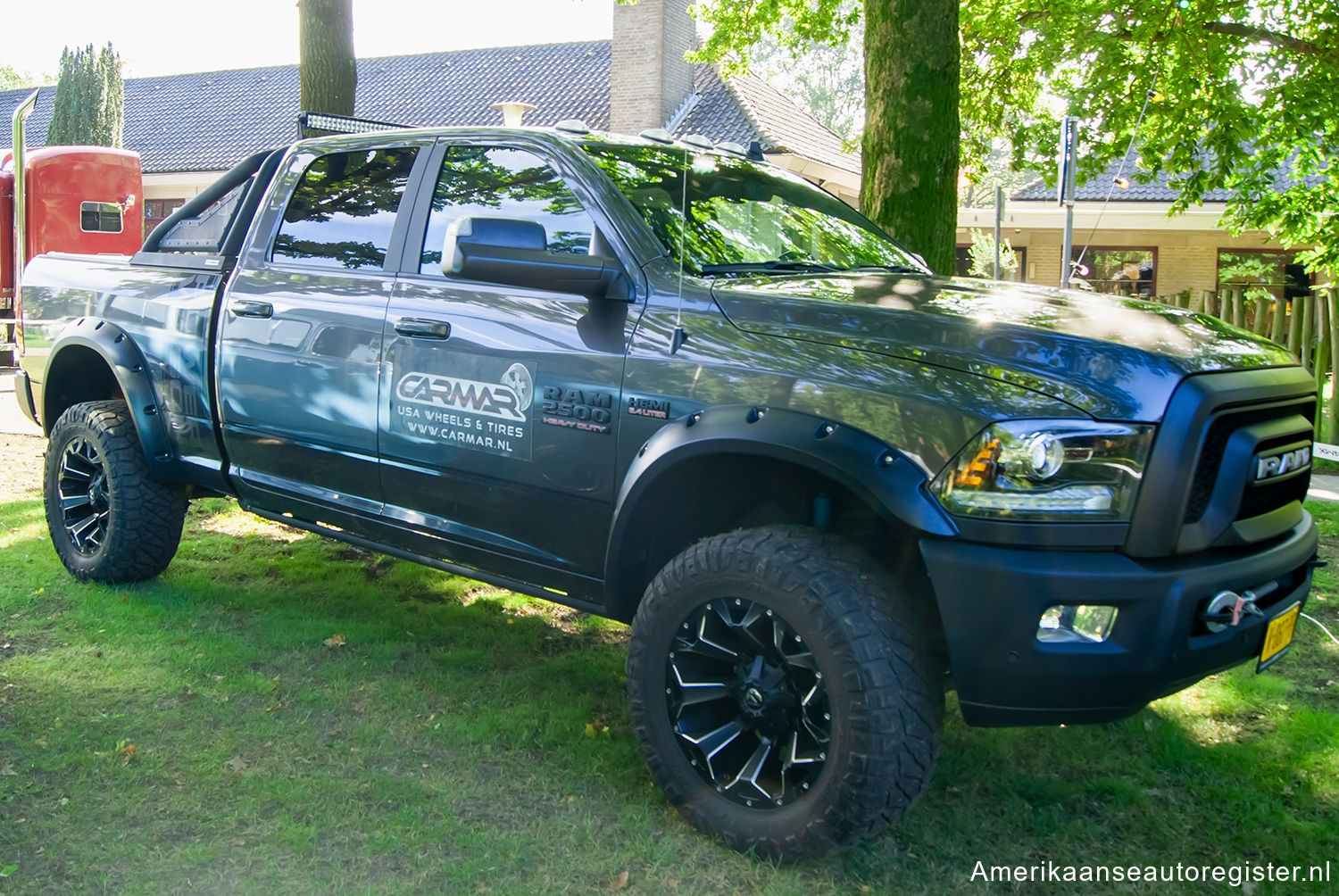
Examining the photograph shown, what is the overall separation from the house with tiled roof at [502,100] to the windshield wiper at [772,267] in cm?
1744

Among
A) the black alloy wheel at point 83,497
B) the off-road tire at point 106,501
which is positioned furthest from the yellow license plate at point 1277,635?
the black alloy wheel at point 83,497

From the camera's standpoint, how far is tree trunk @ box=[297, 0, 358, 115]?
303 inches

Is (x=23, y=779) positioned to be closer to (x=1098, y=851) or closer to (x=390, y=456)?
(x=390, y=456)

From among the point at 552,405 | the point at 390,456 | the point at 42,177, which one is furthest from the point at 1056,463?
the point at 42,177

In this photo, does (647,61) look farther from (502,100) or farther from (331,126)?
(331,126)

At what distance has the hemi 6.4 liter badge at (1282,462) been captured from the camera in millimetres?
3004

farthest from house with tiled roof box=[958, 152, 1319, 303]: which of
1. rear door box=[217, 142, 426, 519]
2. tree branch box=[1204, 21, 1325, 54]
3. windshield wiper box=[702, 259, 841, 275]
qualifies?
rear door box=[217, 142, 426, 519]

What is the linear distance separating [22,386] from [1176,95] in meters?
9.32

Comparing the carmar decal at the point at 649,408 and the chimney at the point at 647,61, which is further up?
the chimney at the point at 647,61

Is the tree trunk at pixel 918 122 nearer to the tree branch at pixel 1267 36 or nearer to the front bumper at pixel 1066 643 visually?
the front bumper at pixel 1066 643

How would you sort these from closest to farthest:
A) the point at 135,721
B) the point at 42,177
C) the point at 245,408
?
the point at 135,721 → the point at 245,408 → the point at 42,177

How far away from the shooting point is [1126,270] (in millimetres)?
23250

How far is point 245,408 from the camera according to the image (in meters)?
4.61

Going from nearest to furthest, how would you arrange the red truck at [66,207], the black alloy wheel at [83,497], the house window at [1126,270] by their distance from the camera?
the black alloy wheel at [83,497] → the red truck at [66,207] → the house window at [1126,270]
